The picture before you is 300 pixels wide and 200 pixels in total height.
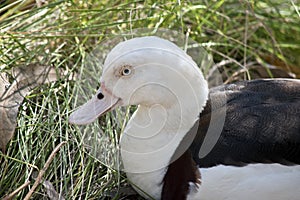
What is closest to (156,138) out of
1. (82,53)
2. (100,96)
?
(100,96)

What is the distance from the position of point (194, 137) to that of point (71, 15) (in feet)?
3.06

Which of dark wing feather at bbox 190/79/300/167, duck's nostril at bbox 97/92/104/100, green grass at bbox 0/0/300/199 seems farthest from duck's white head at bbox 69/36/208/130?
green grass at bbox 0/0/300/199

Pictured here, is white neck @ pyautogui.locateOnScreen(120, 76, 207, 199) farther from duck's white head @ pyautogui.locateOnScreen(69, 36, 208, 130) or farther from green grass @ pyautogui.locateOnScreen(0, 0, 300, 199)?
green grass @ pyautogui.locateOnScreen(0, 0, 300, 199)

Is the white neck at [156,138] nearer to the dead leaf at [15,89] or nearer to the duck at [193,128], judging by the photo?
the duck at [193,128]

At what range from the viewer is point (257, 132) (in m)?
2.16

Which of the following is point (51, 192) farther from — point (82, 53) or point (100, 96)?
point (82, 53)

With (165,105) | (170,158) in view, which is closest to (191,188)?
(170,158)

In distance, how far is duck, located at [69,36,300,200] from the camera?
2.15 m

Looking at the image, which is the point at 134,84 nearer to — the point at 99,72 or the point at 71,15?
the point at 99,72

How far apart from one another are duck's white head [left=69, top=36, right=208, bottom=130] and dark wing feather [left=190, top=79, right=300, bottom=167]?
Result: 0.38 feet

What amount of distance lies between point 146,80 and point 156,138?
0.21 metres

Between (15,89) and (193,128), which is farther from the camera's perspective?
(15,89)

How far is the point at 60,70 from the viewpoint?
109 inches

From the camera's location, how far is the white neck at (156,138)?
2.30 m
